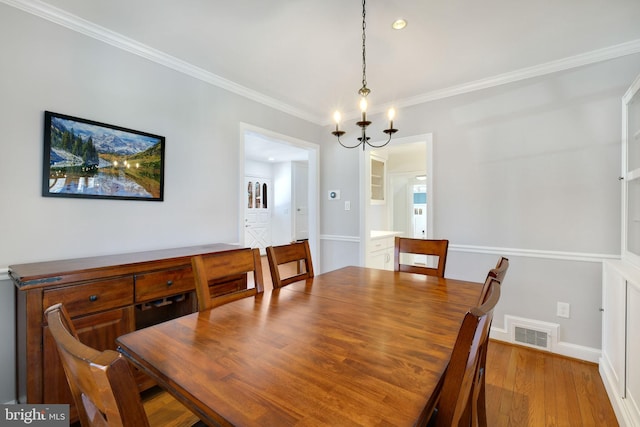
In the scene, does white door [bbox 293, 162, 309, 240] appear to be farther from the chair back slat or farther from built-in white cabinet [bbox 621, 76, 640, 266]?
the chair back slat

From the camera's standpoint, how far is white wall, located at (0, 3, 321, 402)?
1700 mm

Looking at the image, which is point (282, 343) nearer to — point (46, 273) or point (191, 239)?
point (46, 273)

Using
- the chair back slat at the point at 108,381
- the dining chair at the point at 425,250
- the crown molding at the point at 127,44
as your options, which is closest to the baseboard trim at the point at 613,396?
the dining chair at the point at 425,250

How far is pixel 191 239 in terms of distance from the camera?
2.57m

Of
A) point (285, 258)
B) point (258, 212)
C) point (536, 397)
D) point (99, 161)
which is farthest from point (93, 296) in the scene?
point (258, 212)

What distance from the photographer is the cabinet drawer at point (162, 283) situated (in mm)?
1793

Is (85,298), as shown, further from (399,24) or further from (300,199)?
(300,199)

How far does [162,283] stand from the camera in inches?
74.3

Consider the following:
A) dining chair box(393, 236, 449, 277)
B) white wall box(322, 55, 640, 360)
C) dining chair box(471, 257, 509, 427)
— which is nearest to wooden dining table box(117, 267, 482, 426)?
dining chair box(471, 257, 509, 427)

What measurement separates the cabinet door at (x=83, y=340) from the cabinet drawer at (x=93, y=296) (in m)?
0.04

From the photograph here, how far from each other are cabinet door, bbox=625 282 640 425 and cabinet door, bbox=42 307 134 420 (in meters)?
2.83

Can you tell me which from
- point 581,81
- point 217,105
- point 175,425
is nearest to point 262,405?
point 175,425

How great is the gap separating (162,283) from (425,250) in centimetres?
182

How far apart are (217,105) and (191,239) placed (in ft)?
4.30
